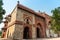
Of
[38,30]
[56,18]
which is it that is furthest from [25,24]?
[56,18]

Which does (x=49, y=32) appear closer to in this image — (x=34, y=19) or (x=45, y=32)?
(x=45, y=32)

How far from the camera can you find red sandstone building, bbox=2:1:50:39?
16203 mm

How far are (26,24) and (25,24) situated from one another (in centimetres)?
23

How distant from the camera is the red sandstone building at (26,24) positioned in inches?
638

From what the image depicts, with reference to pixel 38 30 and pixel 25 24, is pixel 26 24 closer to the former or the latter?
pixel 25 24

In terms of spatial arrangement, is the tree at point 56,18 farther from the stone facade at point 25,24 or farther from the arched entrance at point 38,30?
the arched entrance at point 38,30

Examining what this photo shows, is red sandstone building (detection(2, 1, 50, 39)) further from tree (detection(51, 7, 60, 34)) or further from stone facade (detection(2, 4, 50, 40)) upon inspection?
tree (detection(51, 7, 60, 34))

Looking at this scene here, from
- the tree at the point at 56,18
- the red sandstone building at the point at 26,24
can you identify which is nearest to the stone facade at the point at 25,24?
the red sandstone building at the point at 26,24

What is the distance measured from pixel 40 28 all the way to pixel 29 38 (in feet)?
14.0

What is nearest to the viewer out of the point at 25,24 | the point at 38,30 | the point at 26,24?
the point at 25,24

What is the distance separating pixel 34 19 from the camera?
63.3 ft

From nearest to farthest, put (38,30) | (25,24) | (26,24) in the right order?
(25,24)
(26,24)
(38,30)

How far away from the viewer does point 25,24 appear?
57.5ft

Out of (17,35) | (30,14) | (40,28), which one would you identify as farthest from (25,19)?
(40,28)
